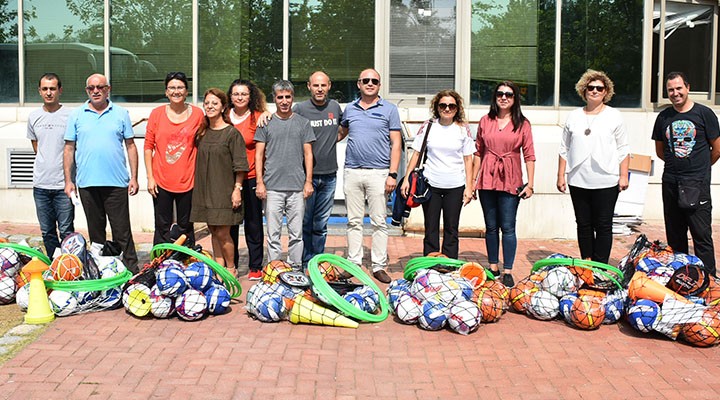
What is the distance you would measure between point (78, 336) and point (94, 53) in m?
6.73

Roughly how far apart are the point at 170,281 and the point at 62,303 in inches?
33.5

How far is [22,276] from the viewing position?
270 inches

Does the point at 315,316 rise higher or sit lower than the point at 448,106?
lower

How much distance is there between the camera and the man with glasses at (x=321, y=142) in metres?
7.44

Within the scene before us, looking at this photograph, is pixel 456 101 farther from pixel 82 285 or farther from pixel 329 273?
pixel 82 285

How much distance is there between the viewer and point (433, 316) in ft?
19.8

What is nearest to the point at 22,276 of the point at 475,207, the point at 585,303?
the point at 585,303

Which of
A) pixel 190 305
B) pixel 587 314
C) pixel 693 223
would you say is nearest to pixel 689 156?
pixel 693 223

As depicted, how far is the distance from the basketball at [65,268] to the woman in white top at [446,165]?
2870 mm

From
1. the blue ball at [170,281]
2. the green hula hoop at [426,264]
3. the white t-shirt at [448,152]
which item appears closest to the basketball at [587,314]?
the green hula hoop at [426,264]

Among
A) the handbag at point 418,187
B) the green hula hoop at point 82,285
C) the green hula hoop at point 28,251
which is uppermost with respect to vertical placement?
the handbag at point 418,187

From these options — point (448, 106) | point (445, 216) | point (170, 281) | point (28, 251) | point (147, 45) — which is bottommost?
point (170, 281)

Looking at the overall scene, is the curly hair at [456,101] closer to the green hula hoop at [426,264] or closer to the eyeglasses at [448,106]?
the eyeglasses at [448,106]

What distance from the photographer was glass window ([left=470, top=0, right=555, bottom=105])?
11.2 m
